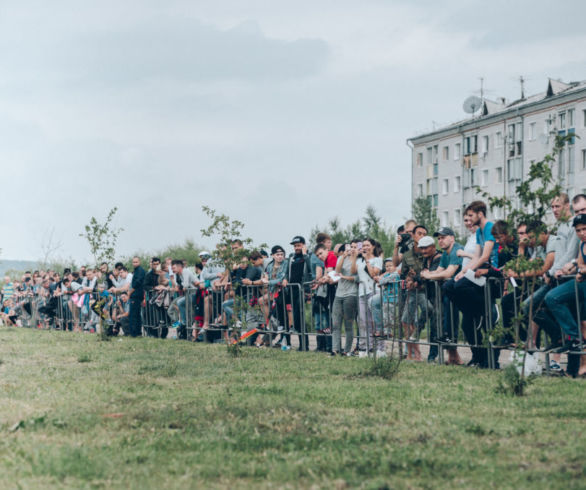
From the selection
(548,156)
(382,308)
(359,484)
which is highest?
(548,156)

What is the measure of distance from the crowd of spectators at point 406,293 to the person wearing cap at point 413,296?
0.06ft

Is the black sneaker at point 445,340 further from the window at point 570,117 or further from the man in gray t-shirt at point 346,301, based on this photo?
the window at point 570,117

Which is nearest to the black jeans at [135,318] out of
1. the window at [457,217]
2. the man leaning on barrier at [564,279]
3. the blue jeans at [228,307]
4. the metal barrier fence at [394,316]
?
the metal barrier fence at [394,316]

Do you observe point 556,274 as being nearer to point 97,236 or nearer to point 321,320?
point 321,320

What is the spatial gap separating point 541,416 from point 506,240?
227cm

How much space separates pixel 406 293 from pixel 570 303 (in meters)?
3.47

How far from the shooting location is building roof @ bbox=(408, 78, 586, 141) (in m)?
70.9

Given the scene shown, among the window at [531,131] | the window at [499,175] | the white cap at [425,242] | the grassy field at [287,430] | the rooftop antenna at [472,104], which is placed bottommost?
the grassy field at [287,430]

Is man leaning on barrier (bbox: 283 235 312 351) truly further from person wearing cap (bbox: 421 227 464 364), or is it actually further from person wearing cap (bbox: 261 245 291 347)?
person wearing cap (bbox: 421 227 464 364)

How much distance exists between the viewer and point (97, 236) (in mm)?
21047

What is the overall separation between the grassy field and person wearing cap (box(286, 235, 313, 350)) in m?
5.20

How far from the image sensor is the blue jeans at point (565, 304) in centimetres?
1110

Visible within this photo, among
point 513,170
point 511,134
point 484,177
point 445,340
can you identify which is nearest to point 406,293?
point 445,340

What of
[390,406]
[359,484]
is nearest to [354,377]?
[390,406]
